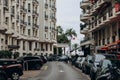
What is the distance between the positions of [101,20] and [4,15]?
15.7m

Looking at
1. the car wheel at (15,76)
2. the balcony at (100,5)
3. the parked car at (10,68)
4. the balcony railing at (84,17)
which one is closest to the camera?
the parked car at (10,68)

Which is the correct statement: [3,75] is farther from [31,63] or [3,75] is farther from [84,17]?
[84,17]

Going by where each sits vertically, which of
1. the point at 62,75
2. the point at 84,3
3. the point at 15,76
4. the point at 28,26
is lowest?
the point at 62,75

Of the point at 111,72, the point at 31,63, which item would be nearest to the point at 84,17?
the point at 31,63

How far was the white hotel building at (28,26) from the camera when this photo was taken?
220 ft

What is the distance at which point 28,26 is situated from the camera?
322 ft

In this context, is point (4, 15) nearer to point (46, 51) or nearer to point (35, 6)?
point (35, 6)

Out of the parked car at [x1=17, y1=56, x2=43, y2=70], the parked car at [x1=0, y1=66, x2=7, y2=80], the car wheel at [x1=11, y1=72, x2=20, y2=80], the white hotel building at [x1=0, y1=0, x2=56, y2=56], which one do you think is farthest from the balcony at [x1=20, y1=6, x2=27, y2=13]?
the parked car at [x1=0, y1=66, x2=7, y2=80]

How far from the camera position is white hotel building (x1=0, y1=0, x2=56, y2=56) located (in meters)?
66.9

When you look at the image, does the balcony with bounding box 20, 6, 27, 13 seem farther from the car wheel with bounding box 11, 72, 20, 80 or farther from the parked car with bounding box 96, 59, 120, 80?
the parked car with bounding box 96, 59, 120, 80

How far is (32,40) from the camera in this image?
3957 inches

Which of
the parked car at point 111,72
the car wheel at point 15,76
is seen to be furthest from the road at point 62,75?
the parked car at point 111,72

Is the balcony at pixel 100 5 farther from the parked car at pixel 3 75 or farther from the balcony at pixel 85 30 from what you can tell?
the parked car at pixel 3 75

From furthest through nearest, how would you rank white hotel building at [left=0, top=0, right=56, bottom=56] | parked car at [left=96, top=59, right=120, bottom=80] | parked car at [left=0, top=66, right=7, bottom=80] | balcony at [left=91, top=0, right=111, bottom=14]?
white hotel building at [left=0, top=0, right=56, bottom=56] < balcony at [left=91, top=0, right=111, bottom=14] < parked car at [left=0, top=66, right=7, bottom=80] < parked car at [left=96, top=59, right=120, bottom=80]
